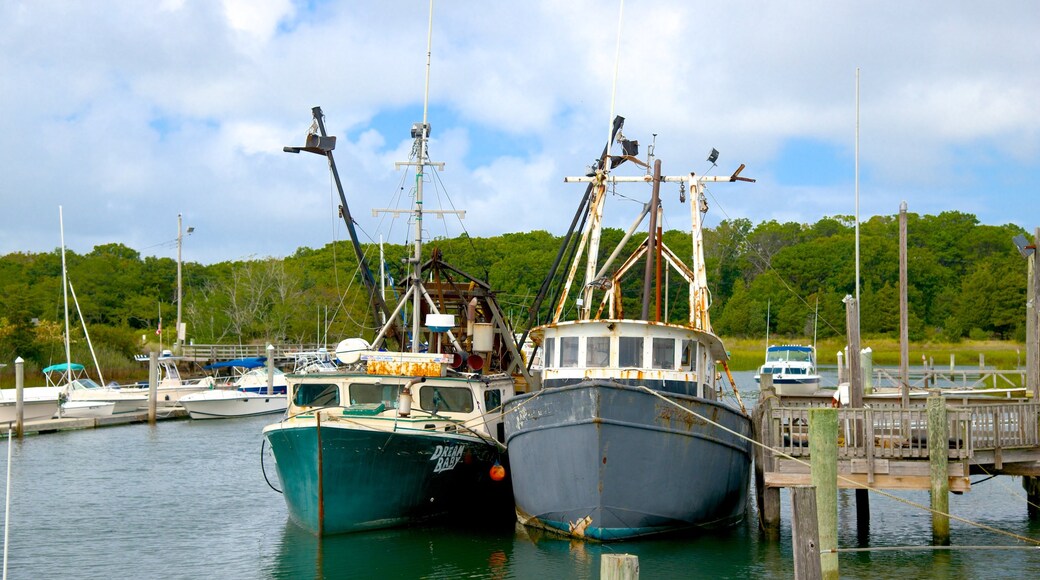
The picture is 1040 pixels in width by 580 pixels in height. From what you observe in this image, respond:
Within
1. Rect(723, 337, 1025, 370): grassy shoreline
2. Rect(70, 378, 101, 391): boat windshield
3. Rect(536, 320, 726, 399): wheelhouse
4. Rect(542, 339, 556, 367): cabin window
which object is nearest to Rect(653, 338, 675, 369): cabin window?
Rect(536, 320, 726, 399): wheelhouse

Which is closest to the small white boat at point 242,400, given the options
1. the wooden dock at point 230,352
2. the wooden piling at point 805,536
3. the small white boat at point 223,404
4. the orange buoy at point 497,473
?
the small white boat at point 223,404

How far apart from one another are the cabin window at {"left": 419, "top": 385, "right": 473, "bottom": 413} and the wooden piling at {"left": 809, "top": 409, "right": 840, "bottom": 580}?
31.3ft

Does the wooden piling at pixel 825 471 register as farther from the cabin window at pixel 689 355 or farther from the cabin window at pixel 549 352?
the cabin window at pixel 549 352

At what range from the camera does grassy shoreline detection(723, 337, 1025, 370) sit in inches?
2977

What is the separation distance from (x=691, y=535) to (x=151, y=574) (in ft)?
31.3

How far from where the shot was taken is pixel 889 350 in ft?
260

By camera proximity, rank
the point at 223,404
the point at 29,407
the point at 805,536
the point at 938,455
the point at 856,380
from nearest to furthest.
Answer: the point at 805,536
the point at 938,455
the point at 856,380
the point at 29,407
the point at 223,404

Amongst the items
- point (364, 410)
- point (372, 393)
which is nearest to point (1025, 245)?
point (372, 393)

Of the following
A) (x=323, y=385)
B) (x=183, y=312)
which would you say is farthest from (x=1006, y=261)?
(x=323, y=385)

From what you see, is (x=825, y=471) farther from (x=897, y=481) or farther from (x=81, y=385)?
(x=81, y=385)

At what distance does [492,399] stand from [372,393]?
269 cm

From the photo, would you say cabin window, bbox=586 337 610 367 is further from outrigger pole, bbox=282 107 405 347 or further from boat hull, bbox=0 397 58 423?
boat hull, bbox=0 397 58 423

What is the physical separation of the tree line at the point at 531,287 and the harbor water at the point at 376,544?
141 ft

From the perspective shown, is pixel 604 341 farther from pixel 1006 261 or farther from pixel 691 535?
pixel 1006 261
